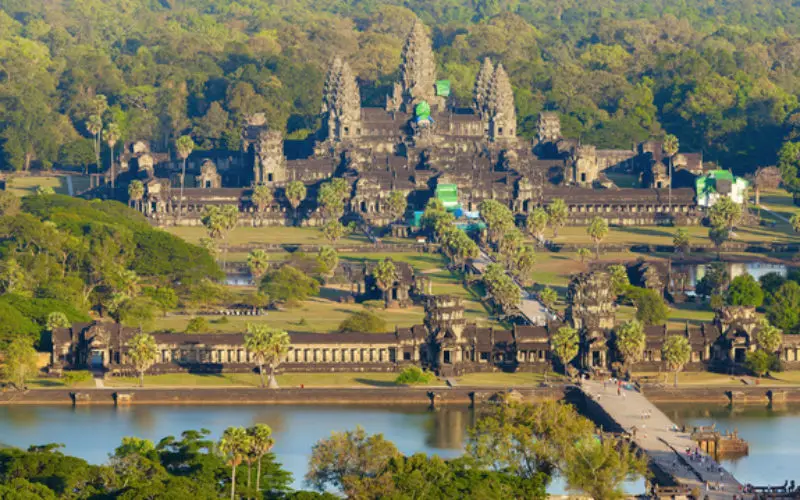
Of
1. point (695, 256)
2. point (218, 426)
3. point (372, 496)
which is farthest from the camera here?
point (695, 256)

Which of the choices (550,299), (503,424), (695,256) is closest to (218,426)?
(503,424)

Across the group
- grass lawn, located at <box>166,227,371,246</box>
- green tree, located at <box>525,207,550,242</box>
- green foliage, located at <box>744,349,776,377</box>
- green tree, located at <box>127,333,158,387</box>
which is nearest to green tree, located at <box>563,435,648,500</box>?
green foliage, located at <box>744,349,776,377</box>

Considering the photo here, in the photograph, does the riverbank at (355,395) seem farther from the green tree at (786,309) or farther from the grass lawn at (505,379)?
the green tree at (786,309)

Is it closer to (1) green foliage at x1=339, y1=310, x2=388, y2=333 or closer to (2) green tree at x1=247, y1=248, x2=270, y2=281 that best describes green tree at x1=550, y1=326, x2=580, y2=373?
(1) green foliage at x1=339, y1=310, x2=388, y2=333

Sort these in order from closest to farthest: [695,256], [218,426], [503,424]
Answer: [503,424], [218,426], [695,256]

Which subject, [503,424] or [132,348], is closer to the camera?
[503,424]

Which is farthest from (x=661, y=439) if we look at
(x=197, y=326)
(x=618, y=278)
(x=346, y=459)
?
(x=618, y=278)

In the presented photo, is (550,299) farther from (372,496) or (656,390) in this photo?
(372,496)
